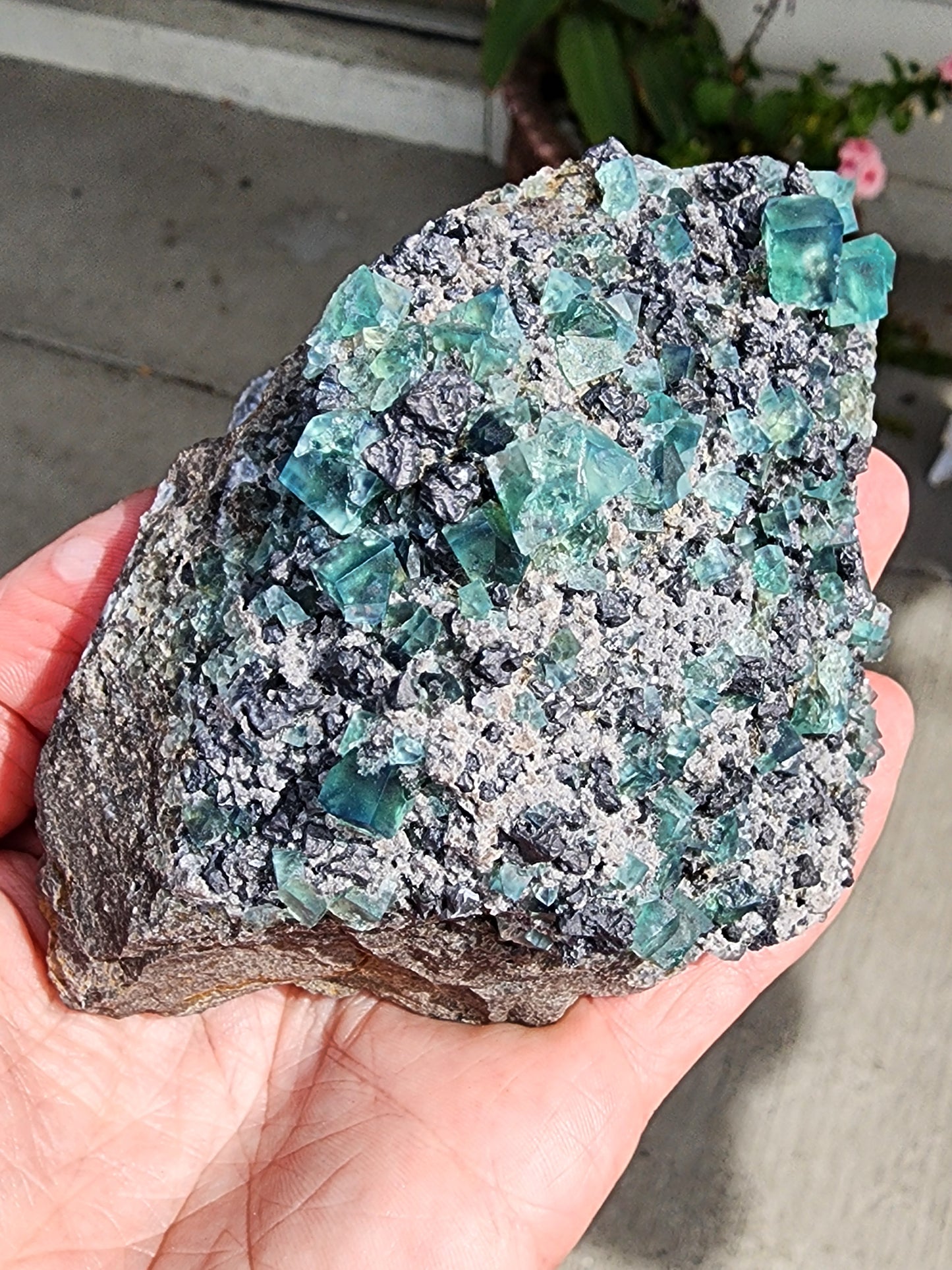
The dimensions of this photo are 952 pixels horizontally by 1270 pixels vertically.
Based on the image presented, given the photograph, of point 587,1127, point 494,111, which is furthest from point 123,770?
point 494,111

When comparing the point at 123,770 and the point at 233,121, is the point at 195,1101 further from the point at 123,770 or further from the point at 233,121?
the point at 233,121

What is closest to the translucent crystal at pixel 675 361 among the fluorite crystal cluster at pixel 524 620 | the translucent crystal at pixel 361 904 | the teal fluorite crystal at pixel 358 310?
the fluorite crystal cluster at pixel 524 620

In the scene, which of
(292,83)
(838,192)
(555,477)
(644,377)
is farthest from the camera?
(292,83)

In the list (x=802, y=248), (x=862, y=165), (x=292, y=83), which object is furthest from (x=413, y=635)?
(x=292, y=83)

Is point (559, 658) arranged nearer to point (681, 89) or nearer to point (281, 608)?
point (281, 608)

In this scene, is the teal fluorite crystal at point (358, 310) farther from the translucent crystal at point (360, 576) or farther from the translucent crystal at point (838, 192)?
the translucent crystal at point (838, 192)
